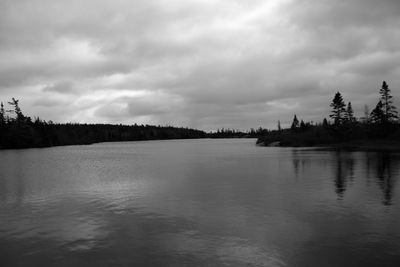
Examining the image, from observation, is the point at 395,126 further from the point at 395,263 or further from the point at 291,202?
the point at 395,263

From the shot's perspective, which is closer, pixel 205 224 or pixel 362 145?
pixel 205 224

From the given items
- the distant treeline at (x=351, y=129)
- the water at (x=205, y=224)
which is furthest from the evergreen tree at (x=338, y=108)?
the water at (x=205, y=224)

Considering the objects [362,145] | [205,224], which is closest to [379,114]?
[362,145]

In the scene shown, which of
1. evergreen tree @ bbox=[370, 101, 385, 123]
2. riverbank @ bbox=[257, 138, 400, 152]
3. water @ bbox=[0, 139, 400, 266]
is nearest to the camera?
water @ bbox=[0, 139, 400, 266]

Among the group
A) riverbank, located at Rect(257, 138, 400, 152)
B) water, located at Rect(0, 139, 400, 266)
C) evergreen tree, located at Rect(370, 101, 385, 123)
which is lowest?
water, located at Rect(0, 139, 400, 266)

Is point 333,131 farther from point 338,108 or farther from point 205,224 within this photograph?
point 205,224

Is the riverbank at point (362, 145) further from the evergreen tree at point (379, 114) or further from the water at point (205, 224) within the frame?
the water at point (205, 224)

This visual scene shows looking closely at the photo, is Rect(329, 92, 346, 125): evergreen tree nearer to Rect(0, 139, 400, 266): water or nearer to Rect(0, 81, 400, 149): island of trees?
Rect(0, 81, 400, 149): island of trees

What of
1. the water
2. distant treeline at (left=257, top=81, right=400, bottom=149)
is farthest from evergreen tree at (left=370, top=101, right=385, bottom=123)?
the water

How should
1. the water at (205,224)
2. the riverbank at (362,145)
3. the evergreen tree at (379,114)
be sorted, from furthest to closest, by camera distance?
the evergreen tree at (379,114) < the riverbank at (362,145) < the water at (205,224)

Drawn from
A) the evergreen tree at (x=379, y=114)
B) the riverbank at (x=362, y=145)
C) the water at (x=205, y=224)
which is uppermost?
the evergreen tree at (x=379, y=114)

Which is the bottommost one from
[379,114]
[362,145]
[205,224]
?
[205,224]

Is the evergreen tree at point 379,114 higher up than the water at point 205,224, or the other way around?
the evergreen tree at point 379,114

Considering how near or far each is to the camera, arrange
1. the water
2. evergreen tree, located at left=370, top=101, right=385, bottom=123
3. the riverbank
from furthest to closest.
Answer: evergreen tree, located at left=370, top=101, right=385, bottom=123 < the riverbank < the water
